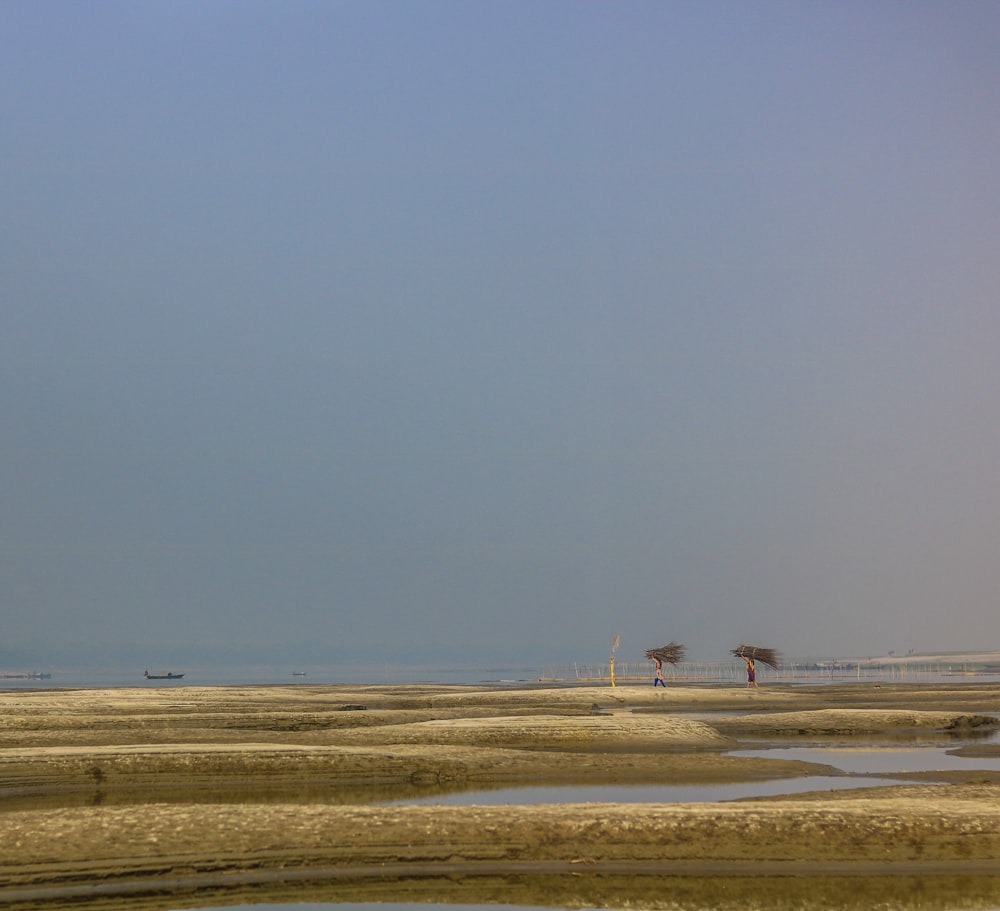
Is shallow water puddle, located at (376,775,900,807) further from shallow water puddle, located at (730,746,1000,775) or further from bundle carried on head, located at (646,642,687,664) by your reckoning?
bundle carried on head, located at (646,642,687,664)

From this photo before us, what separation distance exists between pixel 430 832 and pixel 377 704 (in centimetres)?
4507

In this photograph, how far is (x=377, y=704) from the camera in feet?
209

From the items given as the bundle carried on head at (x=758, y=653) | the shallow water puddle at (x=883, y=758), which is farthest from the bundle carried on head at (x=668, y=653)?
the shallow water puddle at (x=883, y=758)

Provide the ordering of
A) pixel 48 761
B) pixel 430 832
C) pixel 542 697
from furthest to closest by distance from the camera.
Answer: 1. pixel 542 697
2. pixel 48 761
3. pixel 430 832

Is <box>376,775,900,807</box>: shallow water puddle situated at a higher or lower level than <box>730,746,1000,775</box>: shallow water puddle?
higher

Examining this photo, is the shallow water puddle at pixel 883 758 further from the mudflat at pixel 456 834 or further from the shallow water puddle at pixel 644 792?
the shallow water puddle at pixel 644 792

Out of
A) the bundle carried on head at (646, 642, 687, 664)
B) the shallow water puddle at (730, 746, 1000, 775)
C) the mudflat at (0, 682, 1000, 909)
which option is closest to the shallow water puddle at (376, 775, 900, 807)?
the mudflat at (0, 682, 1000, 909)

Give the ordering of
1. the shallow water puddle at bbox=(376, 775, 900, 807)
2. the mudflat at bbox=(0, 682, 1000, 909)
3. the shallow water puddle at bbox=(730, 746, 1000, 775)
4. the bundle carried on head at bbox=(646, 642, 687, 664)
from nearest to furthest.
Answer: the mudflat at bbox=(0, 682, 1000, 909)
the shallow water puddle at bbox=(376, 775, 900, 807)
the shallow water puddle at bbox=(730, 746, 1000, 775)
the bundle carried on head at bbox=(646, 642, 687, 664)

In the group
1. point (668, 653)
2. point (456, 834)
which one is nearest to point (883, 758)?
point (456, 834)

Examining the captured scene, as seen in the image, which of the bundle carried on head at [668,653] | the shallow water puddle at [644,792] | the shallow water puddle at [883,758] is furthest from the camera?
the bundle carried on head at [668,653]

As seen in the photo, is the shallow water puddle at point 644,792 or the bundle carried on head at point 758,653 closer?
the shallow water puddle at point 644,792

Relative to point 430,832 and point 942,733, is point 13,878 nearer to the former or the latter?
point 430,832

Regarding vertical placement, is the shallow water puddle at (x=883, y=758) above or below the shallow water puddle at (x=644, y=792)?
below

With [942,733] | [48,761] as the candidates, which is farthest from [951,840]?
[942,733]
